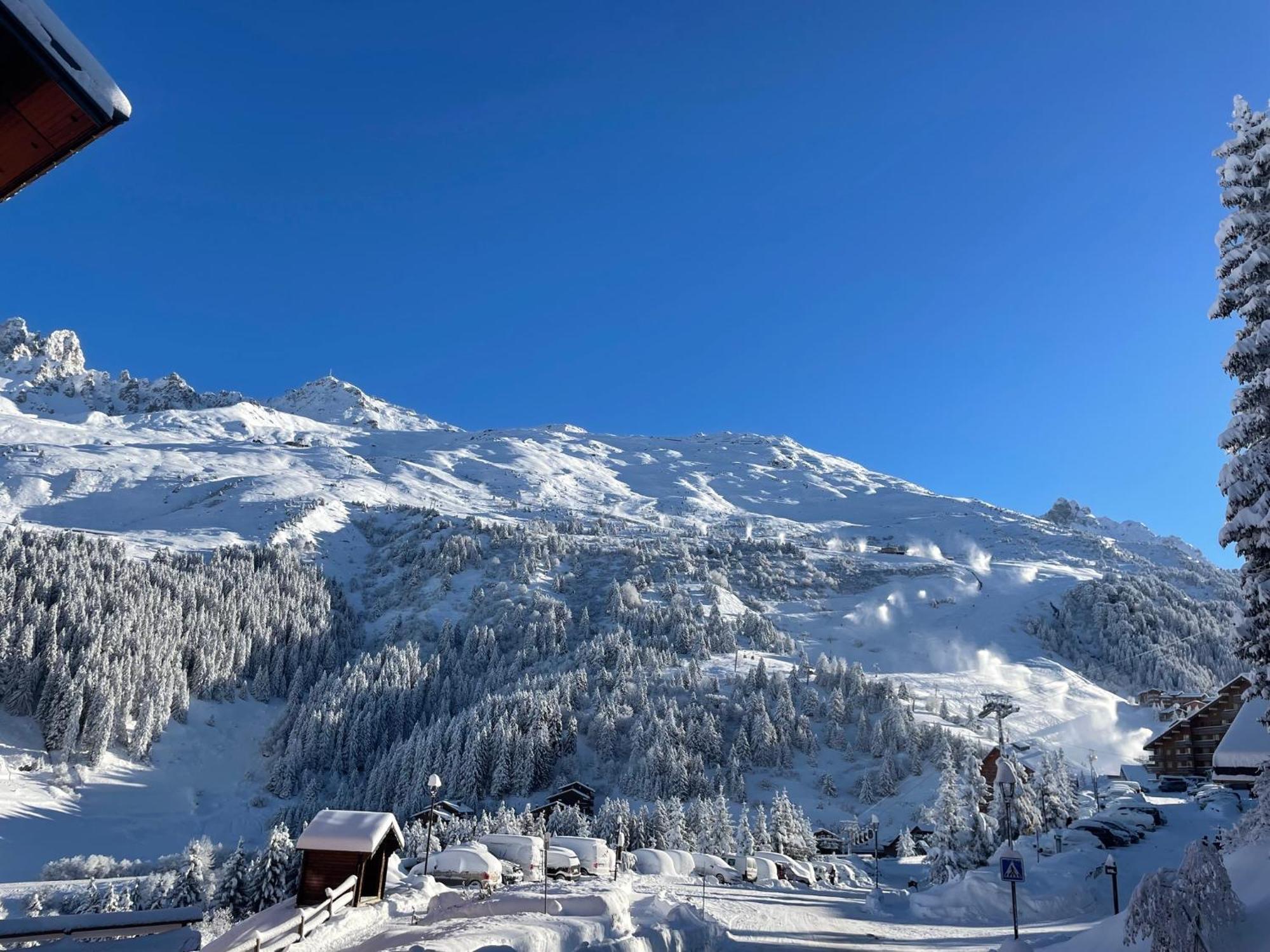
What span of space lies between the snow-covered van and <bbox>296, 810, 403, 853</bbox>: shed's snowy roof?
2513cm

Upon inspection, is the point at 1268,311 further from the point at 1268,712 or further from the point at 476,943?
the point at 476,943

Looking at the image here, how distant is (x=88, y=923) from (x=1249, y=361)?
19962mm

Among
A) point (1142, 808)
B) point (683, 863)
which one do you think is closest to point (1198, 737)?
point (1142, 808)

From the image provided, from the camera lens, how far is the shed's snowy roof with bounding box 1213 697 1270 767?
23.7 m

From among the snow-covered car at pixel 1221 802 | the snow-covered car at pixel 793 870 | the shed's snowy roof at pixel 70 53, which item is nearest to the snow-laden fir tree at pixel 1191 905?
the shed's snowy roof at pixel 70 53

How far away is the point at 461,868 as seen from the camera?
35.2m

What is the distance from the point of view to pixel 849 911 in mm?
31516

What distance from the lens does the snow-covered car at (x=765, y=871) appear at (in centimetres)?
5094

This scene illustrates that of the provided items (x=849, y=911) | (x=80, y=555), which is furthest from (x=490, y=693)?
(x=849, y=911)

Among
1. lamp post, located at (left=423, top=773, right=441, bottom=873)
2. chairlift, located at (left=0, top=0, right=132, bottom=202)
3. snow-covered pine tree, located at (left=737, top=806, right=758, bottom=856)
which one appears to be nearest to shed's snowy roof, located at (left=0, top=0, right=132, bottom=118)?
chairlift, located at (left=0, top=0, right=132, bottom=202)

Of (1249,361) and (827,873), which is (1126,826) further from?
(1249,361)

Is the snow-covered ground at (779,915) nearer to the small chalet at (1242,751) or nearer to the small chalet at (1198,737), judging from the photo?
the small chalet at (1242,751)

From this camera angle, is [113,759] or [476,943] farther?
[113,759]

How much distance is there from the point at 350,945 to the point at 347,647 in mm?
139408
